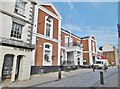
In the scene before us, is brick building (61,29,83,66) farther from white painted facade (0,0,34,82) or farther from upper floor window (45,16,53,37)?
white painted facade (0,0,34,82)

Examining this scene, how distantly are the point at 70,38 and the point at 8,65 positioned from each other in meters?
22.9

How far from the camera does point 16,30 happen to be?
13789 millimetres

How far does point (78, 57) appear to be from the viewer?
1390 inches

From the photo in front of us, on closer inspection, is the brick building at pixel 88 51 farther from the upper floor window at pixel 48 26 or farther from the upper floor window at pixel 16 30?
the upper floor window at pixel 16 30

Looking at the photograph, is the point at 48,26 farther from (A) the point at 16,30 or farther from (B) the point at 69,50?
(B) the point at 69,50

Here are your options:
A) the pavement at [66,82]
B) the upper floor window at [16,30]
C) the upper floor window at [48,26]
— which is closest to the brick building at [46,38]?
the upper floor window at [48,26]

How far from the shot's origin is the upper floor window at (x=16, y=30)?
13.4 metres

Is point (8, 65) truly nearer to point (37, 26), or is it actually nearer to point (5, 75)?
Result: point (5, 75)

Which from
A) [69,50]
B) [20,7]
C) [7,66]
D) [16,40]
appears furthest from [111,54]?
[7,66]

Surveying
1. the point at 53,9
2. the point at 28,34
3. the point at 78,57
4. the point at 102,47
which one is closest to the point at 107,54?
the point at 102,47

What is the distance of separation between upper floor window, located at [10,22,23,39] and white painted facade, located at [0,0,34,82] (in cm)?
27

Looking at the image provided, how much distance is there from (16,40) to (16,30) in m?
1.02

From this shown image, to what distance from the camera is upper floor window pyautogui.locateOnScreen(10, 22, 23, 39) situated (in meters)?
13.4

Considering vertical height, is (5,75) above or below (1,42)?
below
